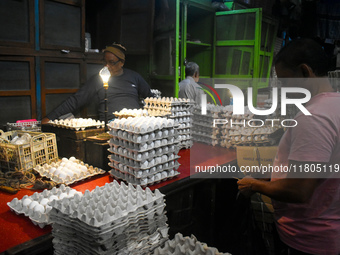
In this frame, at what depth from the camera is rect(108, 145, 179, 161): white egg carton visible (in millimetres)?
2207

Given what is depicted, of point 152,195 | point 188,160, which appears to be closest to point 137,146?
point 152,195

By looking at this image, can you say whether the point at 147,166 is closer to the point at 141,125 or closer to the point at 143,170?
the point at 143,170

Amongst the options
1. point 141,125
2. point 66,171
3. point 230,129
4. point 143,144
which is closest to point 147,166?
point 143,144

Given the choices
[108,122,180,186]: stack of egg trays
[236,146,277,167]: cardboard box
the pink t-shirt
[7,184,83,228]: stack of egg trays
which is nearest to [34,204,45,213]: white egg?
[7,184,83,228]: stack of egg trays

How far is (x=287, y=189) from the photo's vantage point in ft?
4.96

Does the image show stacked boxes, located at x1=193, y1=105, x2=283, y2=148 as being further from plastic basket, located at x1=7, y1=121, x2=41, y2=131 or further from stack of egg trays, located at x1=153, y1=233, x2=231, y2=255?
stack of egg trays, located at x1=153, y1=233, x2=231, y2=255

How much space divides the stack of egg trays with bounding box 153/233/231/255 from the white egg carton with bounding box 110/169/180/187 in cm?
81

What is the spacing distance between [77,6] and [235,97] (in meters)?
2.33

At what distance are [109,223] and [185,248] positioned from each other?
0.37 metres

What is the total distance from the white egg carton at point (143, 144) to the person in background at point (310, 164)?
2.66 ft

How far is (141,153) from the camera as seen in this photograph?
7.25ft

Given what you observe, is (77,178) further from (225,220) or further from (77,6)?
(77,6)

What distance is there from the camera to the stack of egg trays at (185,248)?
134 cm

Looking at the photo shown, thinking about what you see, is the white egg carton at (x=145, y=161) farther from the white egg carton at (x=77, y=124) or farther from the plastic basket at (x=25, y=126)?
the plastic basket at (x=25, y=126)
